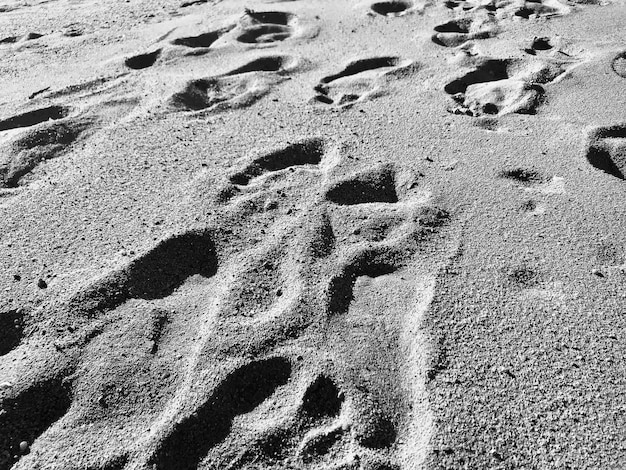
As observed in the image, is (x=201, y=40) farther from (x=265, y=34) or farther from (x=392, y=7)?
(x=392, y=7)

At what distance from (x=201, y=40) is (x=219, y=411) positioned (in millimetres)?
2351

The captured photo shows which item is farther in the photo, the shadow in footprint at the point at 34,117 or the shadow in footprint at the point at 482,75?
the shadow in footprint at the point at 482,75

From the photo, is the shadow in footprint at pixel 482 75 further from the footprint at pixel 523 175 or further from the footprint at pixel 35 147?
the footprint at pixel 35 147

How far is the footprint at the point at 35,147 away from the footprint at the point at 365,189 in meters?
1.05

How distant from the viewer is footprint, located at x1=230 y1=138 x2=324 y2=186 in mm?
2170

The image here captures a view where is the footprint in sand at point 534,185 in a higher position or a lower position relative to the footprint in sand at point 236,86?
lower

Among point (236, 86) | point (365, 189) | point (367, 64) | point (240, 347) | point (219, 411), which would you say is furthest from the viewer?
point (367, 64)

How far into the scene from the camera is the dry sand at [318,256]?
1383 mm

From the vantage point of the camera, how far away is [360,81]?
9.11 feet

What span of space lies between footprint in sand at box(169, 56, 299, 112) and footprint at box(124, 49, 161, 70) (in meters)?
0.42

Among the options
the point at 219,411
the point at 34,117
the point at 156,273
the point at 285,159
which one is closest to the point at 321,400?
the point at 219,411

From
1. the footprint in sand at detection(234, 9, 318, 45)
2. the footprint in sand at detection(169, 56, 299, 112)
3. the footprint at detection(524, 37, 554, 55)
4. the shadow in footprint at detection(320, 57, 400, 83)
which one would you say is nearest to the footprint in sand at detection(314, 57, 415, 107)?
the shadow in footprint at detection(320, 57, 400, 83)

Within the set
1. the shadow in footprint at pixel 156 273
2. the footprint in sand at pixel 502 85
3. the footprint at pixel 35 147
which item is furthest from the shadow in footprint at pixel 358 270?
the footprint at pixel 35 147

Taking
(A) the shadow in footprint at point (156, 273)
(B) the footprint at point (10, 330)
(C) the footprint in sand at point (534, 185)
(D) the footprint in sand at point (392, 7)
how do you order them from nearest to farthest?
(B) the footprint at point (10, 330)
(A) the shadow in footprint at point (156, 273)
(C) the footprint in sand at point (534, 185)
(D) the footprint in sand at point (392, 7)
